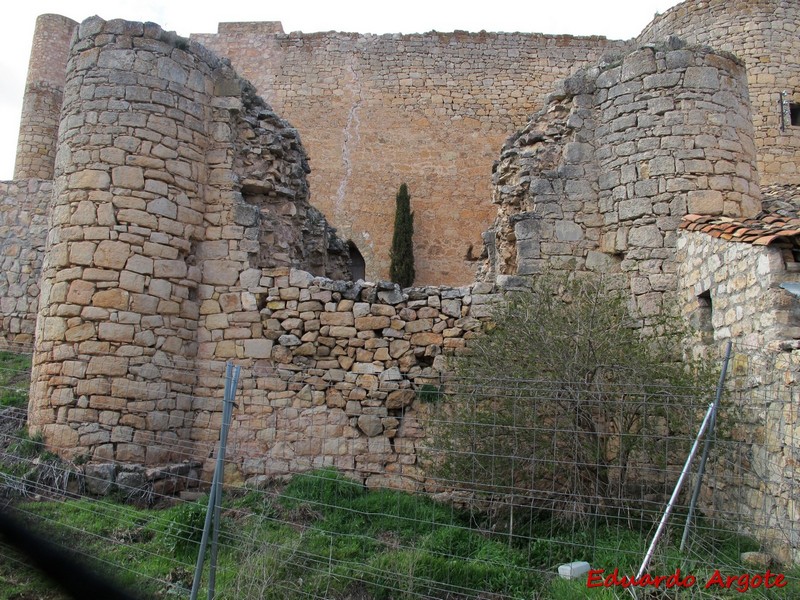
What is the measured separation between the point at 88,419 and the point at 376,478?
2.84 meters

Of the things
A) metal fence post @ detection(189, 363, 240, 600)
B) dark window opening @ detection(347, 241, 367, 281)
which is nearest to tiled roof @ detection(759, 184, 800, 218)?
metal fence post @ detection(189, 363, 240, 600)

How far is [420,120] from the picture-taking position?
19.2m

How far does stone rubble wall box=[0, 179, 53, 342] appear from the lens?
36.6 feet

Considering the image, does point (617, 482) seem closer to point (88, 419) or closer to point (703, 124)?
point (703, 124)

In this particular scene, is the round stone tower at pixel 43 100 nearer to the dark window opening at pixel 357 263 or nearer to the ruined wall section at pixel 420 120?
the ruined wall section at pixel 420 120

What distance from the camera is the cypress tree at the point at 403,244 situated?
18141 millimetres

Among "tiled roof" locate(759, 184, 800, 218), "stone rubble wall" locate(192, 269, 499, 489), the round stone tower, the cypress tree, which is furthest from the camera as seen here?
the cypress tree

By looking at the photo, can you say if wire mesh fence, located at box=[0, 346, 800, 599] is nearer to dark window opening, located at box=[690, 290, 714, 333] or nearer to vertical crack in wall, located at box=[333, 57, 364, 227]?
dark window opening, located at box=[690, 290, 714, 333]

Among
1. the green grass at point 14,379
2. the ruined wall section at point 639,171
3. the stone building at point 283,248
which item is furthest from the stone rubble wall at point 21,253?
the ruined wall section at point 639,171

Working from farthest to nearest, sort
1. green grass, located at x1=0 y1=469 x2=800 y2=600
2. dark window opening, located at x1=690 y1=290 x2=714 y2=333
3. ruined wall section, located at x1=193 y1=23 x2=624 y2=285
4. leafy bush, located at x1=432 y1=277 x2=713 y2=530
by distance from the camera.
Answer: ruined wall section, located at x1=193 y1=23 x2=624 y2=285 → dark window opening, located at x1=690 y1=290 x2=714 y2=333 → leafy bush, located at x1=432 y1=277 x2=713 y2=530 → green grass, located at x1=0 y1=469 x2=800 y2=600

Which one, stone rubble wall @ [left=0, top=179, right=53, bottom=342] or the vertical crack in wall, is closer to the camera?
stone rubble wall @ [left=0, top=179, right=53, bottom=342]

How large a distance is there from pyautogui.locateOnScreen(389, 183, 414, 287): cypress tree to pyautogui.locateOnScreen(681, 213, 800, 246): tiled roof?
11.0 m

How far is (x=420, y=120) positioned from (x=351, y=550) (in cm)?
1536

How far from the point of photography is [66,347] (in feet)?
23.3
